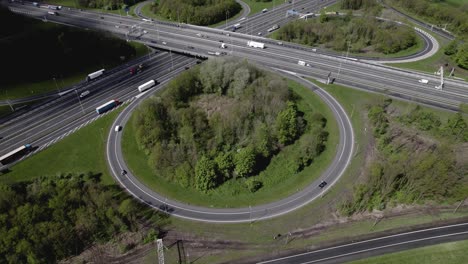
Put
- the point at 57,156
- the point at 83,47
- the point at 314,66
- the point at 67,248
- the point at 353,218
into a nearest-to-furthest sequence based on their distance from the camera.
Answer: the point at 67,248 < the point at 353,218 < the point at 57,156 < the point at 314,66 < the point at 83,47

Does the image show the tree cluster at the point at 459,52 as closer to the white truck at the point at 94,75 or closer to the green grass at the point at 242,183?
the green grass at the point at 242,183

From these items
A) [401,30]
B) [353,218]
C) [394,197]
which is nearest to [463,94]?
[401,30]

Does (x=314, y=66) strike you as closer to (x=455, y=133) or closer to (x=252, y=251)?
(x=455, y=133)

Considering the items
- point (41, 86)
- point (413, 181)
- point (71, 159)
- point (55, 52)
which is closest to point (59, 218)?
point (71, 159)

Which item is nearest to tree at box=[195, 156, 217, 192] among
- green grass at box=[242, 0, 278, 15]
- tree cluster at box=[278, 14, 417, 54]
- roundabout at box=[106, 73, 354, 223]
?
roundabout at box=[106, 73, 354, 223]

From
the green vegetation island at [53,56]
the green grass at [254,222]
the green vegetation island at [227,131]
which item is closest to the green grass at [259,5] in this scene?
the green vegetation island at [53,56]

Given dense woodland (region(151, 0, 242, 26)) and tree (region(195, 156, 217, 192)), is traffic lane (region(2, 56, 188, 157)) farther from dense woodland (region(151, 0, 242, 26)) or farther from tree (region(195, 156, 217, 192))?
dense woodland (region(151, 0, 242, 26))

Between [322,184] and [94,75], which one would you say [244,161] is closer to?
[322,184]
